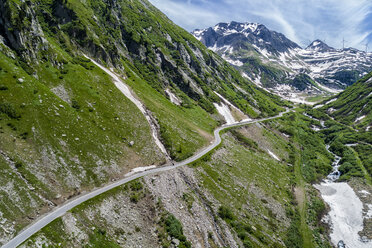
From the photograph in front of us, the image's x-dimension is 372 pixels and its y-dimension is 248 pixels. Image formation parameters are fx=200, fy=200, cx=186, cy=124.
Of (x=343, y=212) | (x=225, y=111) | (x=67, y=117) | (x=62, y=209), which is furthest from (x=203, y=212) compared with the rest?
(x=225, y=111)

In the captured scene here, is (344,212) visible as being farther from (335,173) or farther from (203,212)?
(203,212)

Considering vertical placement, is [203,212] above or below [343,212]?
below

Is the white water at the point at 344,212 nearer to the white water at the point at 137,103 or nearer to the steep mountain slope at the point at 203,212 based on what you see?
the steep mountain slope at the point at 203,212

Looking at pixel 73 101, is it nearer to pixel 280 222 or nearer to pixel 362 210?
pixel 280 222

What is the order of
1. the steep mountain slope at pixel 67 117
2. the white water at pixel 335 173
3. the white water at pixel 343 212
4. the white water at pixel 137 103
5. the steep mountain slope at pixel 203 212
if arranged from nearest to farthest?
Result: the steep mountain slope at pixel 203 212
the steep mountain slope at pixel 67 117
the white water at pixel 343 212
the white water at pixel 137 103
the white water at pixel 335 173

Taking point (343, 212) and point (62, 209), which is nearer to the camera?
point (62, 209)

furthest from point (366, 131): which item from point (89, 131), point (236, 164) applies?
point (89, 131)

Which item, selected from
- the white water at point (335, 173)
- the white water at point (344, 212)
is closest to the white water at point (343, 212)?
the white water at point (344, 212)

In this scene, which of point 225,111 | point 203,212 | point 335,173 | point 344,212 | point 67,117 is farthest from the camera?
point 225,111
